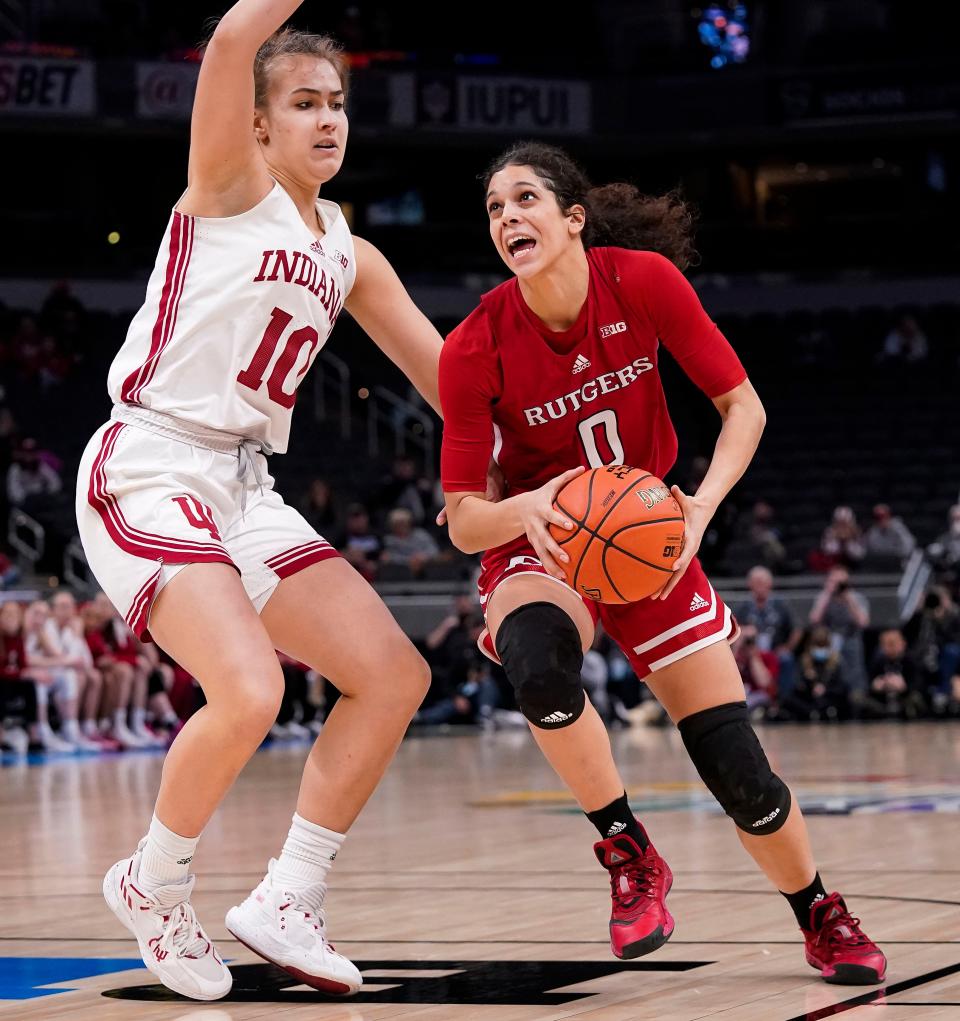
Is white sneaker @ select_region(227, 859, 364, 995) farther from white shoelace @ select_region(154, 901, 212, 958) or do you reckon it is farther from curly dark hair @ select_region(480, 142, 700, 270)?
curly dark hair @ select_region(480, 142, 700, 270)

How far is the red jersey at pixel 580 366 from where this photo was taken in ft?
13.5

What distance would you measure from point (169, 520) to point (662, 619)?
1148mm

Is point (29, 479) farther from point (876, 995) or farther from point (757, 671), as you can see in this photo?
point (876, 995)

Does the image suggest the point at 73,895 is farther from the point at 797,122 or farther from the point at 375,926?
the point at 797,122

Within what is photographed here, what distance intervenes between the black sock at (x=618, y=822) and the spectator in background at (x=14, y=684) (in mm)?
9897

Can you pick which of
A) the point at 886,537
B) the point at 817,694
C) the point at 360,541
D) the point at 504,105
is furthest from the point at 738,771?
the point at 504,105

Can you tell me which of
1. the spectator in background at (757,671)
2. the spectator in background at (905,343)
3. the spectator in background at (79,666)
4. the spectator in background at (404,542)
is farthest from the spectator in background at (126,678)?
the spectator in background at (905,343)

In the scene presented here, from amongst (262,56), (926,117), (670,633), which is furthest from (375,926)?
(926,117)

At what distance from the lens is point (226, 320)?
3.93 meters

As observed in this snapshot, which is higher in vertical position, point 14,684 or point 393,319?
point 393,319

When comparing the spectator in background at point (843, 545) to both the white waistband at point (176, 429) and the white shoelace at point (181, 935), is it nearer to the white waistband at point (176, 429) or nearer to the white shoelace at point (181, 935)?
the white waistband at point (176, 429)

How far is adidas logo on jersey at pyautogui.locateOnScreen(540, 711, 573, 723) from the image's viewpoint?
3.98 metres

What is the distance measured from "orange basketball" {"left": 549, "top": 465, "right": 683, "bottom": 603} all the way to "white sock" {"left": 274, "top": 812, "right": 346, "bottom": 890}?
0.86 m

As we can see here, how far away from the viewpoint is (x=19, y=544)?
17422 millimetres
